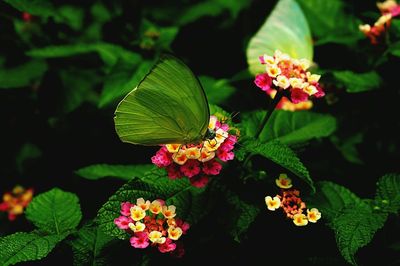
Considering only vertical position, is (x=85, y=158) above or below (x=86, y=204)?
below

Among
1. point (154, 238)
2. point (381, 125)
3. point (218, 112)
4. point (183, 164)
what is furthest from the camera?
point (381, 125)

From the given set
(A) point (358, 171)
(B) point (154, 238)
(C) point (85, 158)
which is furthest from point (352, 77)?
(C) point (85, 158)

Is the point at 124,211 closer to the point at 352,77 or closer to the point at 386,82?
the point at 352,77

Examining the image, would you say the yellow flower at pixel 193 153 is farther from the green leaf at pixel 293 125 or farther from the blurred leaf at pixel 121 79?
the blurred leaf at pixel 121 79

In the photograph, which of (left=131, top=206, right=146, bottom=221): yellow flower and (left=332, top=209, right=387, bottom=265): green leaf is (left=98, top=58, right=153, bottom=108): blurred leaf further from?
(left=332, top=209, right=387, bottom=265): green leaf

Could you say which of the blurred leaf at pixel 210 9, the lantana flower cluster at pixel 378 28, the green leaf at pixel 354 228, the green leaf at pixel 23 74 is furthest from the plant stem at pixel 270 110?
the green leaf at pixel 23 74

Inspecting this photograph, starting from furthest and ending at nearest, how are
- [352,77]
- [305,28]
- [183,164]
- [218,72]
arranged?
[218,72], [305,28], [352,77], [183,164]
